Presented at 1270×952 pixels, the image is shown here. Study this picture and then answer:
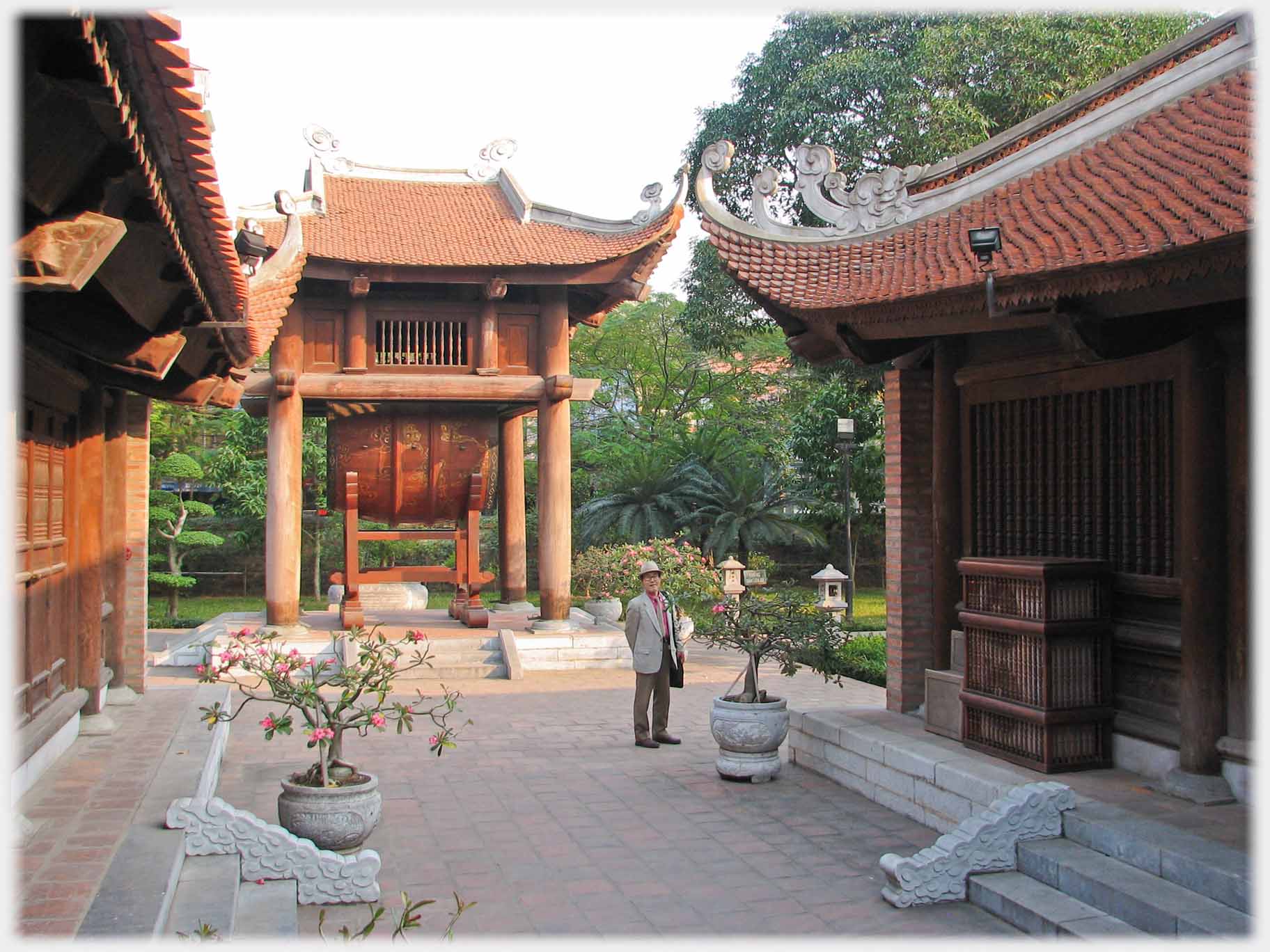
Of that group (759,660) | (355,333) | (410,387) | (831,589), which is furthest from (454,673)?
(831,589)

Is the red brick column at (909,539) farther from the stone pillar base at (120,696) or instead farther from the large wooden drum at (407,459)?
the large wooden drum at (407,459)

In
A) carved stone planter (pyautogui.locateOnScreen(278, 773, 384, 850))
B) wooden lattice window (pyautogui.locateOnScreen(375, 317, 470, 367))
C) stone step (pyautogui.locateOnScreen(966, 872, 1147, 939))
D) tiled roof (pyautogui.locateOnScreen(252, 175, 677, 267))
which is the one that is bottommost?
stone step (pyautogui.locateOnScreen(966, 872, 1147, 939))

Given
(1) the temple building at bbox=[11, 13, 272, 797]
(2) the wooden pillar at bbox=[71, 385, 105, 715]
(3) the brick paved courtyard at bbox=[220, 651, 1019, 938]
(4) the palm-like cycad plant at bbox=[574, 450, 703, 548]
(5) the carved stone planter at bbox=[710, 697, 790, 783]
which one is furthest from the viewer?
(4) the palm-like cycad plant at bbox=[574, 450, 703, 548]

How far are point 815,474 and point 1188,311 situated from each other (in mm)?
19671

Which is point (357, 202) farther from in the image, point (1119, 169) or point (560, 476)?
point (1119, 169)

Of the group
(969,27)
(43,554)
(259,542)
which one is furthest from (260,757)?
(259,542)

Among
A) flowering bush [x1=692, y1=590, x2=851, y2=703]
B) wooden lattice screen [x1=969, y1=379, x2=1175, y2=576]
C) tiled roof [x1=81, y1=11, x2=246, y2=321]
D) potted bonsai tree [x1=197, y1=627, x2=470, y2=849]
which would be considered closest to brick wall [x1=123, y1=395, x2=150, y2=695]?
potted bonsai tree [x1=197, y1=627, x2=470, y2=849]

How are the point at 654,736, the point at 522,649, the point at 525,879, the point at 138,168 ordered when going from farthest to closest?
the point at 522,649, the point at 654,736, the point at 525,879, the point at 138,168

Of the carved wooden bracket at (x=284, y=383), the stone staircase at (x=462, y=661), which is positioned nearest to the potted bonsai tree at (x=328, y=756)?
the stone staircase at (x=462, y=661)

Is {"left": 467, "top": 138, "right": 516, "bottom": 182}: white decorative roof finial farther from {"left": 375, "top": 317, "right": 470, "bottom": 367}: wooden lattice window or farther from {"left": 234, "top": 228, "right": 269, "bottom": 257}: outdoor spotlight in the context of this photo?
{"left": 234, "top": 228, "right": 269, "bottom": 257}: outdoor spotlight

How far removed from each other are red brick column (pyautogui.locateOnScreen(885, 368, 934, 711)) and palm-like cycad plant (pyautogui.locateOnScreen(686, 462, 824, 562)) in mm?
16606

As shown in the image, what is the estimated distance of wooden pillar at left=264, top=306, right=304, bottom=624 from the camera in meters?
14.7

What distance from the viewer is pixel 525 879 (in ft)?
19.9

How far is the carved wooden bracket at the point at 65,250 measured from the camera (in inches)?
137
